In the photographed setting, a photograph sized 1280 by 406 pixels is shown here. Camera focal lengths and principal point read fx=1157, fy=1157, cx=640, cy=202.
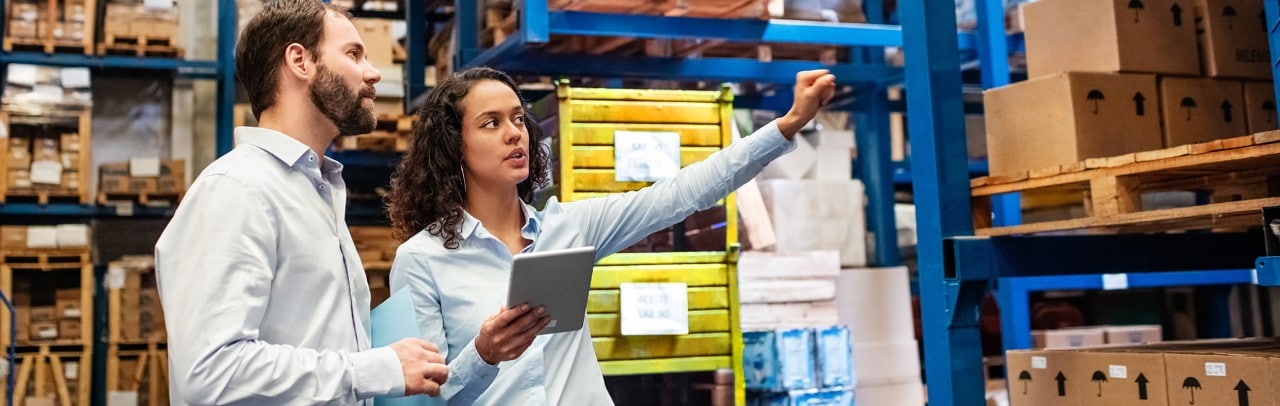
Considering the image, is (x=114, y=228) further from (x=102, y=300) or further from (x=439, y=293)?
(x=439, y=293)

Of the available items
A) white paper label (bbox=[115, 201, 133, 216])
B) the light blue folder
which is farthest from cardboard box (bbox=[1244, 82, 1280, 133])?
white paper label (bbox=[115, 201, 133, 216])

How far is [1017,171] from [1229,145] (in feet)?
3.11

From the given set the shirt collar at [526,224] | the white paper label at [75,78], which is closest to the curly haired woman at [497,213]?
the shirt collar at [526,224]

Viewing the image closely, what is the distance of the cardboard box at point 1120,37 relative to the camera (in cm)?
409

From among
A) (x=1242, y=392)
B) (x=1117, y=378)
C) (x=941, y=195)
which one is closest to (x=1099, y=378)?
(x=1117, y=378)

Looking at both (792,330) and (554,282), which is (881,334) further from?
(554,282)

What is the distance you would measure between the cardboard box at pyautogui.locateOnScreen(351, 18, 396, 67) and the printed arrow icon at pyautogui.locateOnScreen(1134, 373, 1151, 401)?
312 inches

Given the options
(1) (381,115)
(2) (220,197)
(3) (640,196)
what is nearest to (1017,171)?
(3) (640,196)

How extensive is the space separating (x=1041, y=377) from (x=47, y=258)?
877 centimetres

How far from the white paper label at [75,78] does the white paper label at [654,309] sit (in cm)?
728

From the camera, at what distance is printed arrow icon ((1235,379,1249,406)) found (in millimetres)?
3402

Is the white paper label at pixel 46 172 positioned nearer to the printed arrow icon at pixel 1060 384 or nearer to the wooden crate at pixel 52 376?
the wooden crate at pixel 52 376

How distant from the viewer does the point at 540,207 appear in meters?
5.50

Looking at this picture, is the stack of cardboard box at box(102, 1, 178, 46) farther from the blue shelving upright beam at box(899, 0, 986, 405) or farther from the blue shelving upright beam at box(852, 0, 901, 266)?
the blue shelving upright beam at box(899, 0, 986, 405)
